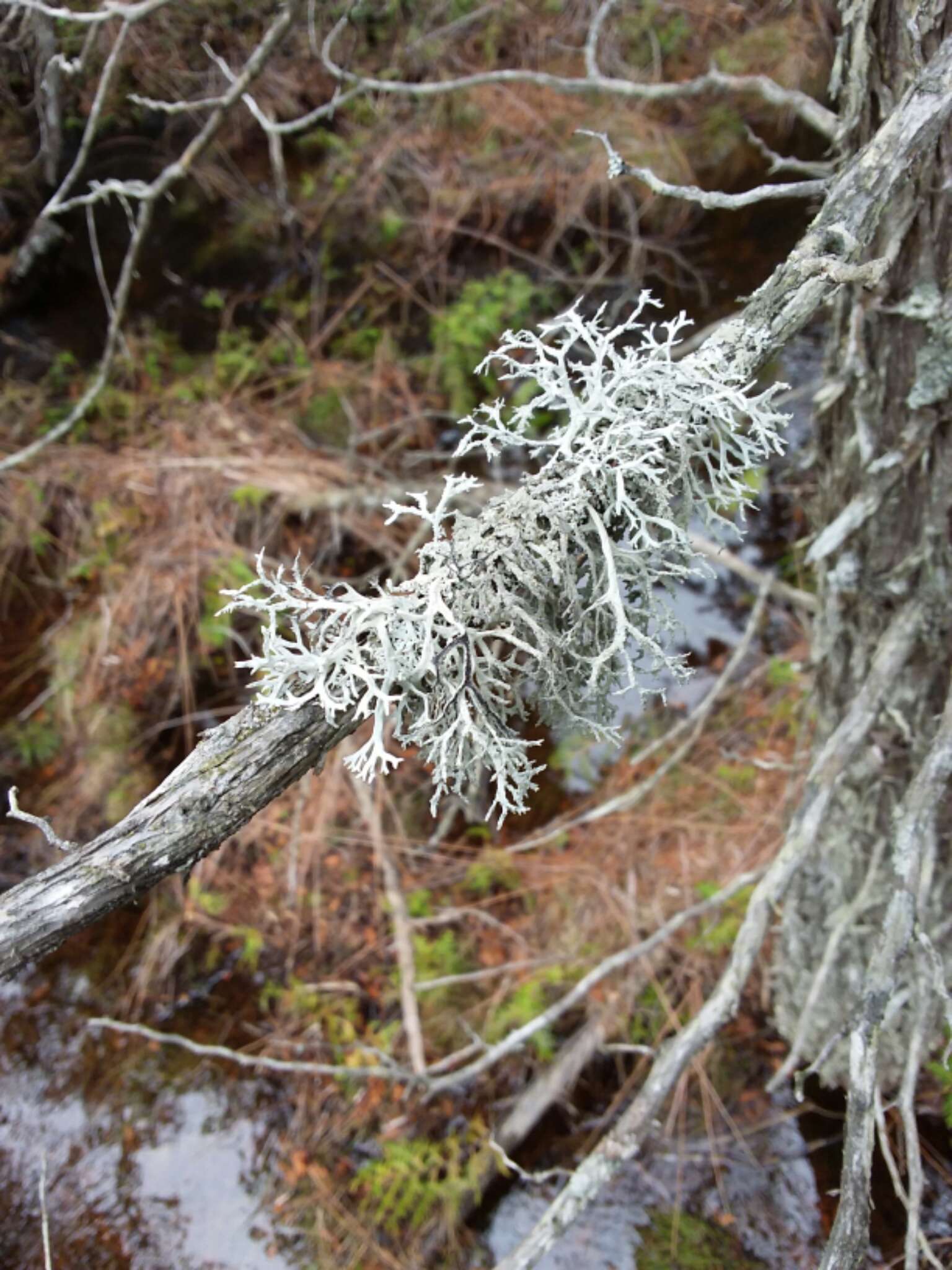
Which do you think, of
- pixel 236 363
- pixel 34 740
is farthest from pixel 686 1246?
pixel 236 363

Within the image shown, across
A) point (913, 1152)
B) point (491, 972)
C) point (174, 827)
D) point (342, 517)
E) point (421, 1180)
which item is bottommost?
point (421, 1180)

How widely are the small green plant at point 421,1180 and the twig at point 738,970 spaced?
1591mm

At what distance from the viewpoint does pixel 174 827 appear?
90 cm

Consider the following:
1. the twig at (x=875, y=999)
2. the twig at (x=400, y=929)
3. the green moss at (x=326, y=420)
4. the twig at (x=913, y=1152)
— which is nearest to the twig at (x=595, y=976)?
the twig at (x=913, y=1152)

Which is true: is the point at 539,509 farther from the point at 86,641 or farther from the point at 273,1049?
the point at 86,641

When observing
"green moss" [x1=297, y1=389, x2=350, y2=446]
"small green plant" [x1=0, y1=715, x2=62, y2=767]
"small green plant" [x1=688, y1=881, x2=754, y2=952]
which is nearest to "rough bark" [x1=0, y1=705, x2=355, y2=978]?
"small green plant" [x1=688, y1=881, x2=754, y2=952]

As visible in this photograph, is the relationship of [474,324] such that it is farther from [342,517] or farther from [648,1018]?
[648,1018]

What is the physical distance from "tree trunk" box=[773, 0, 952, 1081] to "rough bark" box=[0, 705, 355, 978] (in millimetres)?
1089

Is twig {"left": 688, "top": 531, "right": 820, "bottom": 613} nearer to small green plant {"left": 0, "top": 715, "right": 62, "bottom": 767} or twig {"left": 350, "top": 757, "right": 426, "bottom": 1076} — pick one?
twig {"left": 350, "top": 757, "right": 426, "bottom": 1076}

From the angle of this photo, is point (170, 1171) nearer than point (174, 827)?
No

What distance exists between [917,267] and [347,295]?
4232mm

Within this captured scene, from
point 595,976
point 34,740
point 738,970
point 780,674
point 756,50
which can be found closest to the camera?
point 738,970

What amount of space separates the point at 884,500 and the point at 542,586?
95 centimetres

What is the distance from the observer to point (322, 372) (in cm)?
480
